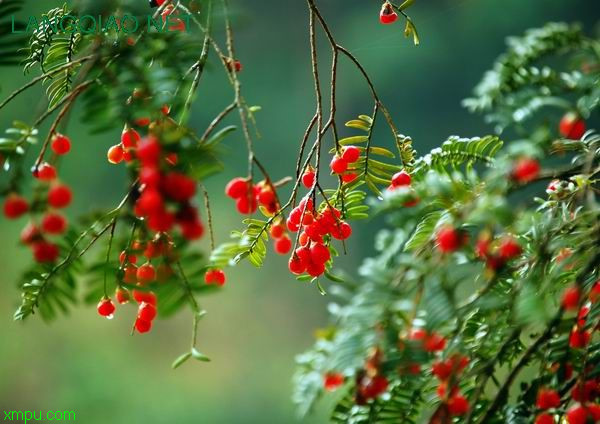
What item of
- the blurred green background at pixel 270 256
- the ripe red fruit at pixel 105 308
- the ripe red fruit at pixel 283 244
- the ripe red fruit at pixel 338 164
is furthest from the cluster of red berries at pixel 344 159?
the blurred green background at pixel 270 256

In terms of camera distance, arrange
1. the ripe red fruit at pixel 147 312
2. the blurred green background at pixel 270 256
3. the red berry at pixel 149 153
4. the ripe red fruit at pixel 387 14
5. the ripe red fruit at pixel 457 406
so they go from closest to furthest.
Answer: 1. the red berry at pixel 149 153
2. the ripe red fruit at pixel 457 406
3. the ripe red fruit at pixel 147 312
4. the ripe red fruit at pixel 387 14
5. the blurred green background at pixel 270 256

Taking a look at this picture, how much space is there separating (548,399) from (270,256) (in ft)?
9.88

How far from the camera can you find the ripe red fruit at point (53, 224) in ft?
1.29

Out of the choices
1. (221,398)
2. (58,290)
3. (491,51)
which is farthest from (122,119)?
(491,51)

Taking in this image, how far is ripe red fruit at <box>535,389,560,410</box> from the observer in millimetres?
492

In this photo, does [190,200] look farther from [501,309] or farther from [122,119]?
[501,309]

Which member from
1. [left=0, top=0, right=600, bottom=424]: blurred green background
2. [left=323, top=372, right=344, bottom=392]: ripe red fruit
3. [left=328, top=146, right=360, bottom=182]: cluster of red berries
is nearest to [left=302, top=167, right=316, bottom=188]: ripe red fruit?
[left=328, top=146, right=360, bottom=182]: cluster of red berries

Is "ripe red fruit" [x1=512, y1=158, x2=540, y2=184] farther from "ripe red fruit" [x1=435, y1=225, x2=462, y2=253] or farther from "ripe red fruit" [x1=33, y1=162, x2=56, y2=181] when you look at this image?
"ripe red fruit" [x1=33, y1=162, x2=56, y2=181]

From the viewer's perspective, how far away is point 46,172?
1.51 ft

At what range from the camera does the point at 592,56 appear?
51cm

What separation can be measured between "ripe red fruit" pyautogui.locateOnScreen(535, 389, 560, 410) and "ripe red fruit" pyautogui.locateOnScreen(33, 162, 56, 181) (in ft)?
1.13

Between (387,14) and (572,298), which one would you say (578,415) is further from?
(387,14)

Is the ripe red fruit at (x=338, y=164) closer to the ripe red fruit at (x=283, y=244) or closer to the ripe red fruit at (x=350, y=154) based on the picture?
the ripe red fruit at (x=350, y=154)

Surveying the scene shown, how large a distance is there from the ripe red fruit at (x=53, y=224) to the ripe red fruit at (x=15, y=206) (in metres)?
0.01
